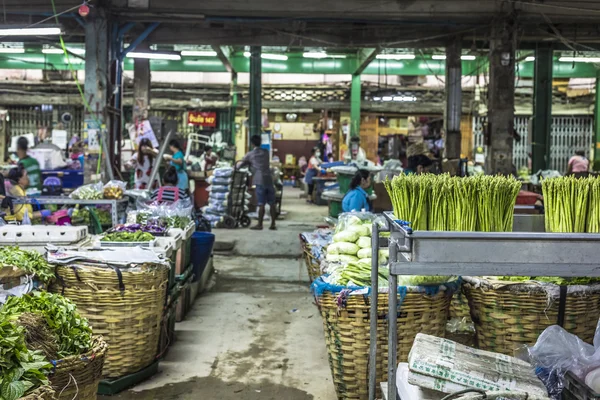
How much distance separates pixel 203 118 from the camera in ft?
81.4

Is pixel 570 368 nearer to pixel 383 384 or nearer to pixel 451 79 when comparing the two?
pixel 383 384

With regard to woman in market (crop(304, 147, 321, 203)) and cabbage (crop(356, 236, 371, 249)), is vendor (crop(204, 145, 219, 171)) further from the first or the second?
cabbage (crop(356, 236, 371, 249))

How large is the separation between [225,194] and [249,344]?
25.7 ft

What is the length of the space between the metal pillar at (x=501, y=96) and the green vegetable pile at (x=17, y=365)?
10.3 m

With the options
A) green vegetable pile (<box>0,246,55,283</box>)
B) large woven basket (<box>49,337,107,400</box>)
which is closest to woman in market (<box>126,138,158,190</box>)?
green vegetable pile (<box>0,246,55,283</box>)

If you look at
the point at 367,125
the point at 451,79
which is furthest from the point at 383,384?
the point at 367,125

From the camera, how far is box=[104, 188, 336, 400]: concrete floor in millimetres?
5304

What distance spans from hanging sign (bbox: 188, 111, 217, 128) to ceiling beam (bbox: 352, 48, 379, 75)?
560cm

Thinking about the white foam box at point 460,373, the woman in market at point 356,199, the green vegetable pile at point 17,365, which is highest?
the woman in market at point 356,199

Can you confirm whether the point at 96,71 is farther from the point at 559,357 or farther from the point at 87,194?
the point at 559,357

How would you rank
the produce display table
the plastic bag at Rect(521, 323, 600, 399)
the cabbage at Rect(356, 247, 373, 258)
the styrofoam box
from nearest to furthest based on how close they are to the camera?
the plastic bag at Rect(521, 323, 600, 399) < the cabbage at Rect(356, 247, 373, 258) < the styrofoam box < the produce display table

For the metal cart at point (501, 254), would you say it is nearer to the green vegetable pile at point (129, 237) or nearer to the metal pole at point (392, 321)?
the metal pole at point (392, 321)

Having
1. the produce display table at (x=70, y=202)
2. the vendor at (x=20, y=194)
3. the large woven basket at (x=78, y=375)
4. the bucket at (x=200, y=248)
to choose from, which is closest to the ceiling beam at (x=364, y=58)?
the produce display table at (x=70, y=202)

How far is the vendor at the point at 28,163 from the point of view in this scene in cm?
1088
